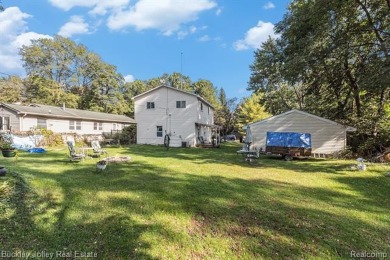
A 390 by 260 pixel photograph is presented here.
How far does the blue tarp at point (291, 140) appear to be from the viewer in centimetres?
1541

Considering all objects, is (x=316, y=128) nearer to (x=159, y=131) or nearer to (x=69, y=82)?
(x=159, y=131)

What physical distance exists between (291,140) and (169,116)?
12382 mm

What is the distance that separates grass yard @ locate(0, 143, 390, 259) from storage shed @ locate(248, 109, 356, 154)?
9589 mm

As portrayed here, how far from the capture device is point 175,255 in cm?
373

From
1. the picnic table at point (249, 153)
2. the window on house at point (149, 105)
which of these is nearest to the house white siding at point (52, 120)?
the window on house at point (149, 105)

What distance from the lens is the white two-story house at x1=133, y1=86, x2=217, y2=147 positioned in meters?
23.8

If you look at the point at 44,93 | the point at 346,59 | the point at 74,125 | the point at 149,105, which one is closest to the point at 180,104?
the point at 149,105

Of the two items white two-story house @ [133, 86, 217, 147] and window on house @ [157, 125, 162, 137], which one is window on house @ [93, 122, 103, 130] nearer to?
white two-story house @ [133, 86, 217, 147]

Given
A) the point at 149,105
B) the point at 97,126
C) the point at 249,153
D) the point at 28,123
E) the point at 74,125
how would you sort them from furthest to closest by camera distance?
the point at 97,126 < the point at 74,125 < the point at 149,105 < the point at 28,123 < the point at 249,153

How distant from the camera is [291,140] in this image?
15.6m

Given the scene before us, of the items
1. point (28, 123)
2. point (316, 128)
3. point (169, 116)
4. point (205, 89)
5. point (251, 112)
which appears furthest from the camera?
point (205, 89)

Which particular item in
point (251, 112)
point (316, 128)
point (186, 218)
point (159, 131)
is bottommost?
point (186, 218)

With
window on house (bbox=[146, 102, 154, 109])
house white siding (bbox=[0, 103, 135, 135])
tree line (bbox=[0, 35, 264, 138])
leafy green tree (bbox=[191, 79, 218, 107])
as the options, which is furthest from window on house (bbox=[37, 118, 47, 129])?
leafy green tree (bbox=[191, 79, 218, 107])

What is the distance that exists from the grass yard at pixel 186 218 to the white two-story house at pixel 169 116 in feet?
52.2
